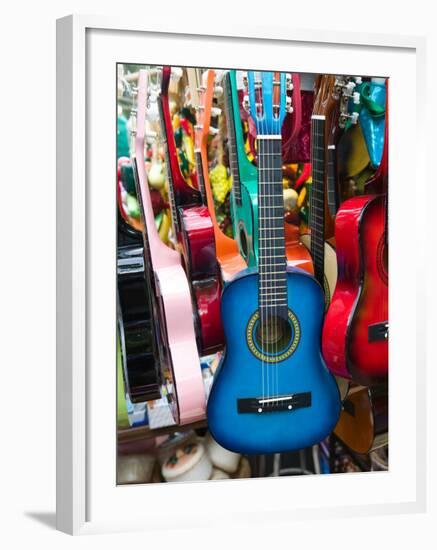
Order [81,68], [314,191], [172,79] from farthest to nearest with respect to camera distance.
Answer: [314,191] < [172,79] < [81,68]

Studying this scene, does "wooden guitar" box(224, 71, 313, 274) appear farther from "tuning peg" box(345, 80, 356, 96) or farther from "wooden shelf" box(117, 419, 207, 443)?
"wooden shelf" box(117, 419, 207, 443)

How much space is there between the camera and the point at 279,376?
2061 millimetres

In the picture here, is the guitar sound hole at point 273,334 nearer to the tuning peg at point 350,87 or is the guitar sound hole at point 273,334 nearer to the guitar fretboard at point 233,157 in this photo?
the guitar fretboard at point 233,157

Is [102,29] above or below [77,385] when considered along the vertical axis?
above

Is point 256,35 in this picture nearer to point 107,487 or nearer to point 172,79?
point 172,79

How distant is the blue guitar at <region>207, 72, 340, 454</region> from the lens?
2035mm

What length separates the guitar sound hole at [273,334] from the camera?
205cm

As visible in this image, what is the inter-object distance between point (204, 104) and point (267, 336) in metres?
0.59

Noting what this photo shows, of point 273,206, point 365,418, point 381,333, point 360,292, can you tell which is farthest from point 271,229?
point 365,418

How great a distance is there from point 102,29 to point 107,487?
3.43 ft

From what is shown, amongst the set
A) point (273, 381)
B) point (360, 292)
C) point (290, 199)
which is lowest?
point (273, 381)

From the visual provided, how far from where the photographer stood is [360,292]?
211cm

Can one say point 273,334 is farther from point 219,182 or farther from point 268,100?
A: point 268,100
